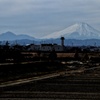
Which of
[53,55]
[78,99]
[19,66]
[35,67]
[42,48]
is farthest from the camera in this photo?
[42,48]

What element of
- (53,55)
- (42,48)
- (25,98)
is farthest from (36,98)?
(42,48)

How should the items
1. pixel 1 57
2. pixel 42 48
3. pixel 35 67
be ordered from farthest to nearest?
pixel 42 48 < pixel 1 57 < pixel 35 67

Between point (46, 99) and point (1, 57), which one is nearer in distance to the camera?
point (46, 99)

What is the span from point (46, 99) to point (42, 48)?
131104 mm

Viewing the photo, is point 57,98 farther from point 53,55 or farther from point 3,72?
point 53,55

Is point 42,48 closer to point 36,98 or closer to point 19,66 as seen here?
point 19,66

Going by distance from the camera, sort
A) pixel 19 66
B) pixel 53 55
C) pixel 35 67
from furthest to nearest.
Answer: pixel 53 55 < pixel 35 67 < pixel 19 66

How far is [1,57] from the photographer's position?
211 feet

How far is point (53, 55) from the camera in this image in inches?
3243

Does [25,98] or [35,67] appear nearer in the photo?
[25,98]

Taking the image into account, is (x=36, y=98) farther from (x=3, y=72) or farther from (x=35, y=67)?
(x=35, y=67)

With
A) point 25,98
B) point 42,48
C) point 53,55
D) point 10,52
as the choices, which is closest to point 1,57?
point 10,52

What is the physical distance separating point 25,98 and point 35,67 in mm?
34651

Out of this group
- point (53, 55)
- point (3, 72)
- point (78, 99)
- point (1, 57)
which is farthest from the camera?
point (53, 55)
